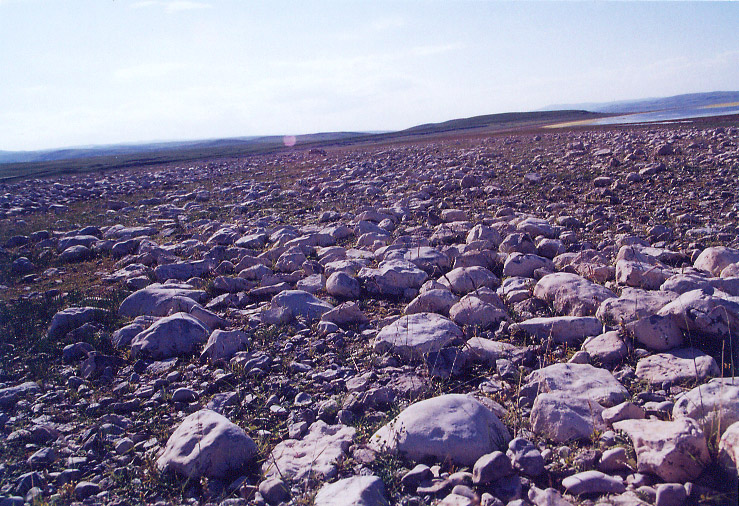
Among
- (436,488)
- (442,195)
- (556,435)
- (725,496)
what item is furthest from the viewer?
(442,195)

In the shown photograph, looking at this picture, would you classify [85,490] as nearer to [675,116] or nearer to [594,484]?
[594,484]

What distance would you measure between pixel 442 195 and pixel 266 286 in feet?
20.5

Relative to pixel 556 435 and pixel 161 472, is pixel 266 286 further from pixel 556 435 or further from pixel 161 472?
pixel 556 435

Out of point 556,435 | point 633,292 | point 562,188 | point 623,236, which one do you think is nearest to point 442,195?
point 562,188

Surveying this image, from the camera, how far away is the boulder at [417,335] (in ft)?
11.8

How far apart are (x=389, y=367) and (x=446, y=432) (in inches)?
42.4

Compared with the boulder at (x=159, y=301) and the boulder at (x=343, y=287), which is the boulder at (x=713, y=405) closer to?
the boulder at (x=343, y=287)

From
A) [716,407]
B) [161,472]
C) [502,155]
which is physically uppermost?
[502,155]

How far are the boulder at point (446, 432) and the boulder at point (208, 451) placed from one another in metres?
0.73

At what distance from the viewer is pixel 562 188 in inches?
394

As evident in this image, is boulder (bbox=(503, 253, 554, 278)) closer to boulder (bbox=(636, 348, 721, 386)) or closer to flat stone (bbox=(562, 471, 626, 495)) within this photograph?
boulder (bbox=(636, 348, 721, 386))

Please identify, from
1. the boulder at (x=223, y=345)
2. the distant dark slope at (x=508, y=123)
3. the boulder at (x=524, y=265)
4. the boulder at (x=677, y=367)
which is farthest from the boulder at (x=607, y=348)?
the distant dark slope at (x=508, y=123)

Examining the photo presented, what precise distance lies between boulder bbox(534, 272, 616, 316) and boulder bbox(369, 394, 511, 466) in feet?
5.62

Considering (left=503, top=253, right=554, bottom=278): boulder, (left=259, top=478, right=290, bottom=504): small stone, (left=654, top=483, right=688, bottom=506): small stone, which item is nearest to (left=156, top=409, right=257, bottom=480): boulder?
(left=259, top=478, right=290, bottom=504): small stone
